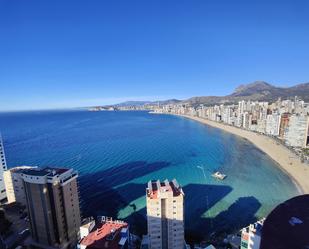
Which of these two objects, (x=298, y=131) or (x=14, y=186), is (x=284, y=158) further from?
(x=14, y=186)

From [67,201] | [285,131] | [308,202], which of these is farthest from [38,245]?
[285,131]

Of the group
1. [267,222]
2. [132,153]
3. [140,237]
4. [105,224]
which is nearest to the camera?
[267,222]

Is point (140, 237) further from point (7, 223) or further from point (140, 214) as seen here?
point (7, 223)

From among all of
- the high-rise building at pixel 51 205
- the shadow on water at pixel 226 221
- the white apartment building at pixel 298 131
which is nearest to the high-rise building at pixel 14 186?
the high-rise building at pixel 51 205

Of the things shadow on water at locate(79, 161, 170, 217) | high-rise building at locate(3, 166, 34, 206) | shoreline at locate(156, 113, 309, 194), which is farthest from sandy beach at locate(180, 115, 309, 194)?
high-rise building at locate(3, 166, 34, 206)

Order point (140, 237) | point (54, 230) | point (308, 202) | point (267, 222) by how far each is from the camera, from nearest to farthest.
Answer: point (267, 222) → point (308, 202) → point (54, 230) → point (140, 237)

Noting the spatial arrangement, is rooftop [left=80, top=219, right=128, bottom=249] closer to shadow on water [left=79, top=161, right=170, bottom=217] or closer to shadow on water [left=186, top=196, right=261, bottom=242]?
shadow on water [left=79, top=161, right=170, bottom=217]
